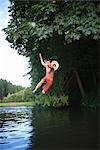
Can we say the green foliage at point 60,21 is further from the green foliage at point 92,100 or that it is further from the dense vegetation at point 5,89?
the dense vegetation at point 5,89

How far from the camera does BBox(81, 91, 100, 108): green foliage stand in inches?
1254

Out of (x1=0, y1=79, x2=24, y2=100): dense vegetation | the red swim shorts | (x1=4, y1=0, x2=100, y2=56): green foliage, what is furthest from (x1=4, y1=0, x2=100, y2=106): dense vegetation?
(x1=0, y1=79, x2=24, y2=100): dense vegetation

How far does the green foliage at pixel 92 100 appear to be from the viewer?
104ft

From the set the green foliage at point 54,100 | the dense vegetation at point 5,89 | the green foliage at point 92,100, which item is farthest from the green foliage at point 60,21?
the dense vegetation at point 5,89

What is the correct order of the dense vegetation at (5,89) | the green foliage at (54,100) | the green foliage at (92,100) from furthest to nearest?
the dense vegetation at (5,89)
the green foliage at (54,100)
the green foliage at (92,100)

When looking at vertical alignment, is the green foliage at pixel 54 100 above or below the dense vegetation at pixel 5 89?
below

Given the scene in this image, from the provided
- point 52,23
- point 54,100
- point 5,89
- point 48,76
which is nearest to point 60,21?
→ point 52,23

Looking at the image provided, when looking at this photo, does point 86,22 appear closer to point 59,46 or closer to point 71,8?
point 71,8

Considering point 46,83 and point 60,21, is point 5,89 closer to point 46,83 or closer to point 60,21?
point 60,21

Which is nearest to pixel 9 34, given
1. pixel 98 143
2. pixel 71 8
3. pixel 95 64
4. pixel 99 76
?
pixel 71 8

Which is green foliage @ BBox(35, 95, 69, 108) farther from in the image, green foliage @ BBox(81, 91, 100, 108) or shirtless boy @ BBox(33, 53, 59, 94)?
shirtless boy @ BBox(33, 53, 59, 94)

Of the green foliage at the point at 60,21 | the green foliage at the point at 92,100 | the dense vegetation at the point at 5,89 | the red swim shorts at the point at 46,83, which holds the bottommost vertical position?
the red swim shorts at the point at 46,83

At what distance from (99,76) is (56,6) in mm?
18728

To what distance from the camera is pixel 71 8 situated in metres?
15.8
